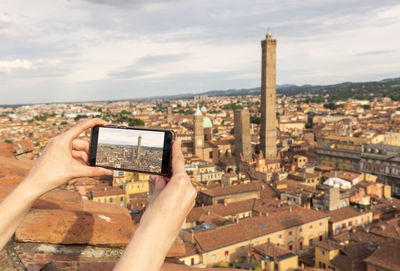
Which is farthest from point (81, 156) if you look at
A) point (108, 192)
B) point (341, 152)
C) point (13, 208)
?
point (341, 152)

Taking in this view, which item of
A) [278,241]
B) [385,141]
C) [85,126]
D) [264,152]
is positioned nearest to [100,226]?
[85,126]

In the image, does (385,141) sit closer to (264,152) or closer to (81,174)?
(264,152)

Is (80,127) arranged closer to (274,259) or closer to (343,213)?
(274,259)

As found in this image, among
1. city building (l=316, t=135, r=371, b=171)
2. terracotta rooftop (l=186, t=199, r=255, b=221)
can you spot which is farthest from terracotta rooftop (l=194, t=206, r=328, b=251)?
city building (l=316, t=135, r=371, b=171)

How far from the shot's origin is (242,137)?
4100cm

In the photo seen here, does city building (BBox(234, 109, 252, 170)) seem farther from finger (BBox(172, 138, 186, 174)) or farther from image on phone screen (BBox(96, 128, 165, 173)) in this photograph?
finger (BBox(172, 138, 186, 174))

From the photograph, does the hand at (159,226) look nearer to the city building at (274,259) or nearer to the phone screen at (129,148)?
the phone screen at (129,148)

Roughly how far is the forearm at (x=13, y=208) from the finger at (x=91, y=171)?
0.18 m

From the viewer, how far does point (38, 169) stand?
1259mm

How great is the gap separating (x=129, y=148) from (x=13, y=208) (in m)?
0.53

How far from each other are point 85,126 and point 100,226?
0.95m

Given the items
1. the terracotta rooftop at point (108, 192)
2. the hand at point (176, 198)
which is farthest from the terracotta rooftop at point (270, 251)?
the hand at point (176, 198)

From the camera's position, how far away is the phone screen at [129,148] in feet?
4.76

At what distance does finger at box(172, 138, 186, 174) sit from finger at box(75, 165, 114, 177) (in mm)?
299
